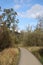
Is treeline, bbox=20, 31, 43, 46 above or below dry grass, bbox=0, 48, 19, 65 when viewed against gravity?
below

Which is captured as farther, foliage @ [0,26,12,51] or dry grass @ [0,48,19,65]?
foliage @ [0,26,12,51]

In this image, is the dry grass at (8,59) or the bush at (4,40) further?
the bush at (4,40)

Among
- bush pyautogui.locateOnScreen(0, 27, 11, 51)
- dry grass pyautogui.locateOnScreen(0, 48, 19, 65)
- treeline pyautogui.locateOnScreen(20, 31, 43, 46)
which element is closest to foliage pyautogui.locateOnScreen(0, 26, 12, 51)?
bush pyautogui.locateOnScreen(0, 27, 11, 51)

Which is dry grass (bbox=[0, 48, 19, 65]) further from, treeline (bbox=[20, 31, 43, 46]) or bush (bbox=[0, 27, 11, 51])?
treeline (bbox=[20, 31, 43, 46])

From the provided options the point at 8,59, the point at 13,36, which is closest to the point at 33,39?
the point at 13,36

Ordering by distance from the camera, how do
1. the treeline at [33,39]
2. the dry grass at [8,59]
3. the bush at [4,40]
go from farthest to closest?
the treeline at [33,39] → the bush at [4,40] → the dry grass at [8,59]

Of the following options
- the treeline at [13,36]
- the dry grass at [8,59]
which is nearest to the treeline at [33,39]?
the treeline at [13,36]

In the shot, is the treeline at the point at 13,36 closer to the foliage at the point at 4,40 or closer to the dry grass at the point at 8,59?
the foliage at the point at 4,40

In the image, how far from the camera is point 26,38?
6488 cm

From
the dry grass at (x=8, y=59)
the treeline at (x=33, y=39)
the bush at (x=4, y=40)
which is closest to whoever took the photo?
the dry grass at (x=8, y=59)

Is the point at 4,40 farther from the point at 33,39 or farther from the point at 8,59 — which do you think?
the point at 8,59

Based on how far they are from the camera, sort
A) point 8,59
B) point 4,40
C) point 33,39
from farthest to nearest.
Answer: point 33,39 → point 4,40 → point 8,59

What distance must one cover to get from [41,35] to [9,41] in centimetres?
1465

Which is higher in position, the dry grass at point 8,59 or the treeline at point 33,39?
the dry grass at point 8,59
